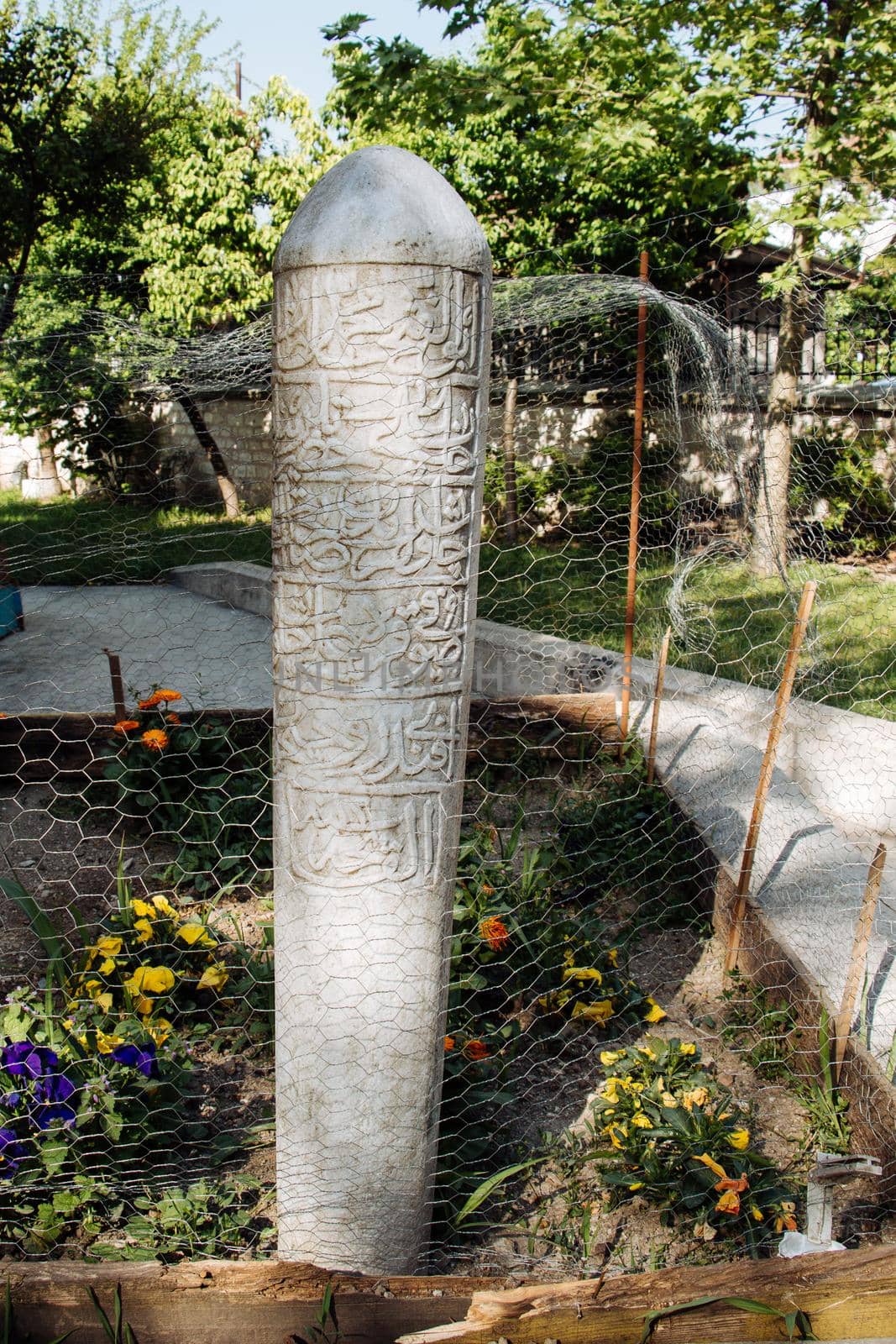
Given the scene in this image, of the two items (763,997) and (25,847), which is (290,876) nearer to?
(763,997)

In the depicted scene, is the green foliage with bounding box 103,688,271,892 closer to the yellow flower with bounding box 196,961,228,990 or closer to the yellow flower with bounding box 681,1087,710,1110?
the yellow flower with bounding box 196,961,228,990

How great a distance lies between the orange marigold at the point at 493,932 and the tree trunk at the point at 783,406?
168cm

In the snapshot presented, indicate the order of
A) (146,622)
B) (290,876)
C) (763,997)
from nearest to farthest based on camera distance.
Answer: (290,876) → (763,997) → (146,622)

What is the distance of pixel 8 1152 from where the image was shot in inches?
70.7

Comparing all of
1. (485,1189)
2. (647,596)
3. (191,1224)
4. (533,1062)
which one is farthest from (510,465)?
(191,1224)

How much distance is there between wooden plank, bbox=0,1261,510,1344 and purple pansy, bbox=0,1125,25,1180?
1.57 feet

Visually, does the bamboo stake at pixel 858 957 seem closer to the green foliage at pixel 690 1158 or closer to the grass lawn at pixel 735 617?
the green foliage at pixel 690 1158

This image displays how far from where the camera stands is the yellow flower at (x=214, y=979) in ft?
8.07

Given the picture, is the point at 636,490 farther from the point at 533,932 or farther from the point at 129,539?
the point at 129,539

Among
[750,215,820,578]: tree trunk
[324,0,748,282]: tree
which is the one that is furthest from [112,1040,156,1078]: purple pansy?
[324,0,748,282]: tree

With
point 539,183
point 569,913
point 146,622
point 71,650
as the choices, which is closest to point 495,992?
point 569,913

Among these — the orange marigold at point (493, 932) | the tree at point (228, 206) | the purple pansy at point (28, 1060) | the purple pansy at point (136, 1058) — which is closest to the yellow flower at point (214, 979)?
the purple pansy at point (136, 1058)

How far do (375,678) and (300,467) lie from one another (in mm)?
341

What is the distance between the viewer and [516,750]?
13.1ft
